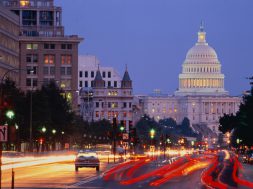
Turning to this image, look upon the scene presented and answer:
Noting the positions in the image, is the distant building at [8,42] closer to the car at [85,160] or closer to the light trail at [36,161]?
the light trail at [36,161]

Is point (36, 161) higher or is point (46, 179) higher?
point (36, 161)

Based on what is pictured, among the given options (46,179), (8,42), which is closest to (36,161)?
(46,179)

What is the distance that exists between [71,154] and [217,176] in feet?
162

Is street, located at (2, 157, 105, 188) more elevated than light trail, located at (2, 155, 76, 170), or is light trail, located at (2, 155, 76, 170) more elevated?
light trail, located at (2, 155, 76, 170)

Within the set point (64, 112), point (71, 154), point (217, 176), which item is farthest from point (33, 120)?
point (217, 176)

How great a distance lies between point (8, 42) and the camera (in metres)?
161

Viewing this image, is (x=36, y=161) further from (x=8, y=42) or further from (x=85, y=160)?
(x=8, y=42)

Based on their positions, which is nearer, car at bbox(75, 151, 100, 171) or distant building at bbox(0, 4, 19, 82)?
car at bbox(75, 151, 100, 171)

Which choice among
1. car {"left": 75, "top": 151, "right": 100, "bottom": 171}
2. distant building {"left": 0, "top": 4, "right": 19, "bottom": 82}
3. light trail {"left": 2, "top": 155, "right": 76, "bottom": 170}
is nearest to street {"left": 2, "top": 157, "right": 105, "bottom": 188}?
car {"left": 75, "top": 151, "right": 100, "bottom": 171}

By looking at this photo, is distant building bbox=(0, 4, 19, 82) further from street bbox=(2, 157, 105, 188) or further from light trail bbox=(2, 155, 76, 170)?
street bbox=(2, 157, 105, 188)

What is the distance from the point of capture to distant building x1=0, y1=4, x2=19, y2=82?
15375 cm

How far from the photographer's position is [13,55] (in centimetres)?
16575

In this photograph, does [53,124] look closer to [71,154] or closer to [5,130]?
[71,154]

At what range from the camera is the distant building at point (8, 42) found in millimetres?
153750
